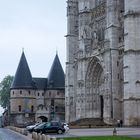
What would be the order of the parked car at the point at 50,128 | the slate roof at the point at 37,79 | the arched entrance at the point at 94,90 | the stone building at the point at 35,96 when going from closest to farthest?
the parked car at the point at 50,128 → the arched entrance at the point at 94,90 → the stone building at the point at 35,96 → the slate roof at the point at 37,79

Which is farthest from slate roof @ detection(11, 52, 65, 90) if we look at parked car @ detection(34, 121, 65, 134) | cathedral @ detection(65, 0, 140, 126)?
parked car @ detection(34, 121, 65, 134)

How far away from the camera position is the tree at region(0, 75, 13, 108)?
4555 inches

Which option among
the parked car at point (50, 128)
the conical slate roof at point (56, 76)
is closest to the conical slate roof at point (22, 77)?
the conical slate roof at point (56, 76)

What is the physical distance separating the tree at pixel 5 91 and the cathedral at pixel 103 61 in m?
35.8

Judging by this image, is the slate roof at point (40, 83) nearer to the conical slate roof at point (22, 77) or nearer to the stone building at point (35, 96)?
the stone building at point (35, 96)

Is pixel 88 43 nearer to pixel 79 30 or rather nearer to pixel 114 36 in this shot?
pixel 79 30

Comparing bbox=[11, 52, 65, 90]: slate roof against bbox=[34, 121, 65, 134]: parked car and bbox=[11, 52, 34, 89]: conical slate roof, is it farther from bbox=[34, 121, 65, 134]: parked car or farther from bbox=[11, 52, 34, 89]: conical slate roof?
bbox=[34, 121, 65, 134]: parked car

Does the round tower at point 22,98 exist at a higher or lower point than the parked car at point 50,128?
higher

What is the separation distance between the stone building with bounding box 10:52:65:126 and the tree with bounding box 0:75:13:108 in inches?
555

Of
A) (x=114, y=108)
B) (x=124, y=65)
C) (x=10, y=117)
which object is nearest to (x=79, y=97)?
(x=114, y=108)

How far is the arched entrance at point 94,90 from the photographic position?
74.9 m

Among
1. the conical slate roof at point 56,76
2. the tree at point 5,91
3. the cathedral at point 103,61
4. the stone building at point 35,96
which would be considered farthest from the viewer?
the tree at point 5,91

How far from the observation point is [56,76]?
104062mm

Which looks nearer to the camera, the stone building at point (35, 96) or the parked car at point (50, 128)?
the parked car at point (50, 128)
